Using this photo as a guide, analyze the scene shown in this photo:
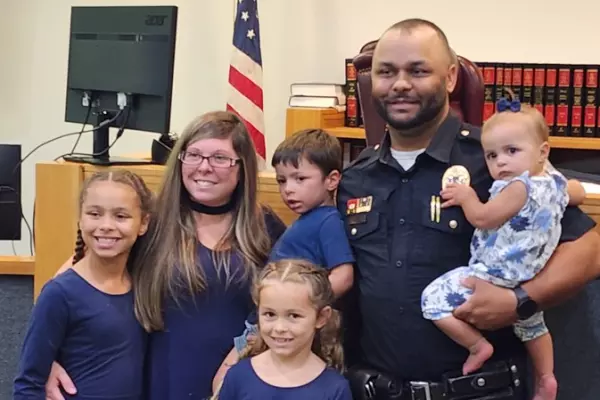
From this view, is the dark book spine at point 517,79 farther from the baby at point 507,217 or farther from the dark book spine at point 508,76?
A: the baby at point 507,217

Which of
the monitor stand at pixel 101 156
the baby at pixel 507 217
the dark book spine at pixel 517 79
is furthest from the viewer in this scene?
the dark book spine at pixel 517 79

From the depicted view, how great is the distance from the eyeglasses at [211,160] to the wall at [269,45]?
9.71 feet

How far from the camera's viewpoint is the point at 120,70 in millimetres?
3188

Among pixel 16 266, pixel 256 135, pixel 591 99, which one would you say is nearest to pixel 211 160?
pixel 16 266

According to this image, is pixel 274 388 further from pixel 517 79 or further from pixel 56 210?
pixel 517 79

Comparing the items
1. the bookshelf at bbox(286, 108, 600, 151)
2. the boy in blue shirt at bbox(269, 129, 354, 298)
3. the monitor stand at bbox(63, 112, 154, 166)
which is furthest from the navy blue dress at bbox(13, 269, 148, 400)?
the bookshelf at bbox(286, 108, 600, 151)

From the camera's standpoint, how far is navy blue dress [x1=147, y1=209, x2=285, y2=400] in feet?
6.96

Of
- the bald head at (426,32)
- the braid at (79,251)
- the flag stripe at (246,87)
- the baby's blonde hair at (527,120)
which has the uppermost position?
the flag stripe at (246,87)

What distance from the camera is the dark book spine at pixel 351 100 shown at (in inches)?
187

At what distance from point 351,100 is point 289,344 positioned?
9.97ft

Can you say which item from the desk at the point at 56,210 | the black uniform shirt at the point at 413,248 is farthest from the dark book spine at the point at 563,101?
the black uniform shirt at the point at 413,248

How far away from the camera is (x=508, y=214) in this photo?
6.06ft

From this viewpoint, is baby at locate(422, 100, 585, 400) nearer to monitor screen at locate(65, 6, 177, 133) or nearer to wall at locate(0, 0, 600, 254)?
monitor screen at locate(65, 6, 177, 133)

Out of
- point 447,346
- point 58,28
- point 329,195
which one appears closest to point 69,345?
point 329,195
